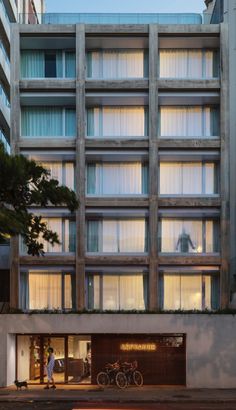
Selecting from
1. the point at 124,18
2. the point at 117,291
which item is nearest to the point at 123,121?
the point at 124,18

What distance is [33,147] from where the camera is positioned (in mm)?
35812

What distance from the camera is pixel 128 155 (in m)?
35.9

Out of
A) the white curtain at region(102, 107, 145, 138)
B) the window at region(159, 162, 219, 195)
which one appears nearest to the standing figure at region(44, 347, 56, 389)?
the window at region(159, 162, 219, 195)

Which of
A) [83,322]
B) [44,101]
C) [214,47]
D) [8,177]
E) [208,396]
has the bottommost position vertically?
[208,396]

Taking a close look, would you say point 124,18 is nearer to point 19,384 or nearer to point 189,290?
point 189,290

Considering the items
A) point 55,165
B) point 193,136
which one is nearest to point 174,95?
point 193,136

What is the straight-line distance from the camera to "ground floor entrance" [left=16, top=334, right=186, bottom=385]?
30344 millimetres

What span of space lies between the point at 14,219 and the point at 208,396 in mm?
12269

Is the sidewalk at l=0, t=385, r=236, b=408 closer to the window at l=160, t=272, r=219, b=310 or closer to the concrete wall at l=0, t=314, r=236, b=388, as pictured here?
the concrete wall at l=0, t=314, r=236, b=388

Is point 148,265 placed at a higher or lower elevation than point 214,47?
lower

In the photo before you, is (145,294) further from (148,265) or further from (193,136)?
(193,136)

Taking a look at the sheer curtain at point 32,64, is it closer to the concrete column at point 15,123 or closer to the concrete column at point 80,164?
the concrete column at point 15,123

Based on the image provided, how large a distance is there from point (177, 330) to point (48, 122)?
14316mm

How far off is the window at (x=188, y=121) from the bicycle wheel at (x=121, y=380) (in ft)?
45.3
